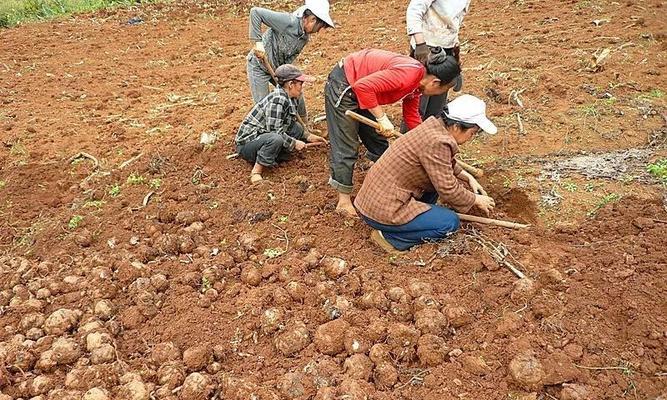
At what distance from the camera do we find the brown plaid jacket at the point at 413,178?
3.10 metres

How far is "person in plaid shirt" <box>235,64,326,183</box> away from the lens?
166 inches

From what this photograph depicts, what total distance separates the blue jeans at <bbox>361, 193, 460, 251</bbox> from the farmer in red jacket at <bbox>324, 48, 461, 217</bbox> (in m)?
0.43

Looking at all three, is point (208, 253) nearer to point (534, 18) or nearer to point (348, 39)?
point (348, 39)

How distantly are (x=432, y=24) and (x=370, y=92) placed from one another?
118cm

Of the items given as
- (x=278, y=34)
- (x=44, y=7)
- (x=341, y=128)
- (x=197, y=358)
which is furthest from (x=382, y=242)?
(x=44, y=7)

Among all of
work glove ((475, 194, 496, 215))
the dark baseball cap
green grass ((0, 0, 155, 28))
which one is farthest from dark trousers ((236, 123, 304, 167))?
green grass ((0, 0, 155, 28))

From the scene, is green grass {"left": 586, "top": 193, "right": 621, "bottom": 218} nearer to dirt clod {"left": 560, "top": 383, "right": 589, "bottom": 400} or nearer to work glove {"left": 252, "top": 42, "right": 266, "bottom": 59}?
dirt clod {"left": 560, "top": 383, "right": 589, "bottom": 400}

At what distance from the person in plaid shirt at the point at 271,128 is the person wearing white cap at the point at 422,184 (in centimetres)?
109

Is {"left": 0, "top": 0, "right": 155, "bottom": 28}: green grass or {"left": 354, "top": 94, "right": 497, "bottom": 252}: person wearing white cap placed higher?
{"left": 354, "top": 94, "right": 497, "bottom": 252}: person wearing white cap

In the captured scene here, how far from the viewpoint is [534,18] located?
7.68 m

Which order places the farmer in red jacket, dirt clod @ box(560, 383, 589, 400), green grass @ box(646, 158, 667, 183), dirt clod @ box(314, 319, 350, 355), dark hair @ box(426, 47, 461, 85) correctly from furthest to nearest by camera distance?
green grass @ box(646, 158, 667, 183) → the farmer in red jacket → dark hair @ box(426, 47, 461, 85) → dirt clod @ box(314, 319, 350, 355) → dirt clod @ box(560, 383, 589, 400)

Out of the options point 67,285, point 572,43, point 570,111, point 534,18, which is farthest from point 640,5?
point 67,285

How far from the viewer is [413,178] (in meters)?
3.31

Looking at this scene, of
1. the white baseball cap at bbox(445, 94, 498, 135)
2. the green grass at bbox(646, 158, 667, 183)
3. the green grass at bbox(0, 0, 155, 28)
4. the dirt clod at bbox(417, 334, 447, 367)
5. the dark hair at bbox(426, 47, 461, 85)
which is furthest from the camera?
the green grass at bbox(0, 0, 155, 28)
